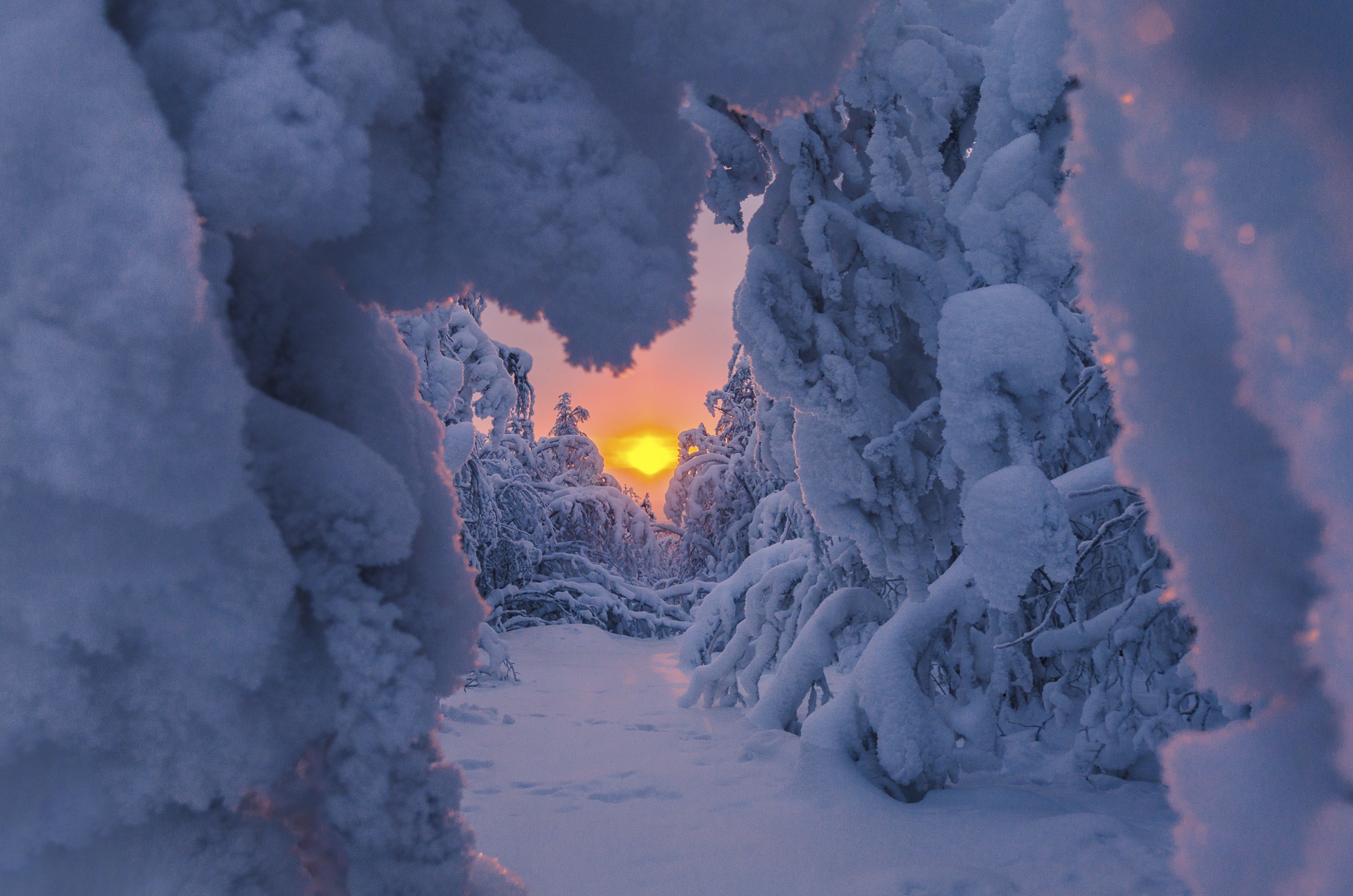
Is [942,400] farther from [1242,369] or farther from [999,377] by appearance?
[1242,369]

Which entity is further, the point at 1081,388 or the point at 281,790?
the point at 1081,388

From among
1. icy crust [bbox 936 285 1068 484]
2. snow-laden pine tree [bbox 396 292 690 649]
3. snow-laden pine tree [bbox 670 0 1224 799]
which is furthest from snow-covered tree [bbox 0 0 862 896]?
snow-laden pine tree [bbox 396 292 690 649]

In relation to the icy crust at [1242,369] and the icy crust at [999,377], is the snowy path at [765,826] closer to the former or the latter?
the icy crust at [999,377]

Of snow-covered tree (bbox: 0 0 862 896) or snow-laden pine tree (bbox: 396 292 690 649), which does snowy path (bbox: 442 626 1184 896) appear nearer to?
snow-covered tree (bbox: 0 0 862 896)

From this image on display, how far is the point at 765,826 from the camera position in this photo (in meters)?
3.07

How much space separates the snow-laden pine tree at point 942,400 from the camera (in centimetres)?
327

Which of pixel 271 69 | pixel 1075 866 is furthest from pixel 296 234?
pixel 1075 866

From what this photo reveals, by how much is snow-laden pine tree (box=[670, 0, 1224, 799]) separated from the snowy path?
10.5 inches

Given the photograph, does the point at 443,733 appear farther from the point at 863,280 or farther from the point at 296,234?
the point at 296,234

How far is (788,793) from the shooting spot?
3.39 metres

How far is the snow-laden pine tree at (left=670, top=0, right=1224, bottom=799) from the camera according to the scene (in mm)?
3266

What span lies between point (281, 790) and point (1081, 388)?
137 inches

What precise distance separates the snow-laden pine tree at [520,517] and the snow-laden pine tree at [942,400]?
432cm

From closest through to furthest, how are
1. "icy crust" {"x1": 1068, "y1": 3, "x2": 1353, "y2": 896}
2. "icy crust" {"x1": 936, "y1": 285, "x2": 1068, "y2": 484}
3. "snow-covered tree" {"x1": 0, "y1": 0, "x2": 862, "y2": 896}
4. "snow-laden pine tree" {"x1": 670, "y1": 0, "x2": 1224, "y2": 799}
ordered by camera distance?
"icy crust" {"x1": 1068, "y1": 3, "x2": 1353, "y2": 896} < "snow-covered tree" {"x1": 0, "y1": 0, "x2": 862, "y2": 896} < "icy crust" {"x1": 936, "y1": 285, "x2": 1068, "y2": 484} < "snow-laden pine tree" {"x1": 670, "y1": 0, "x2": 1224, "y2": 799}
